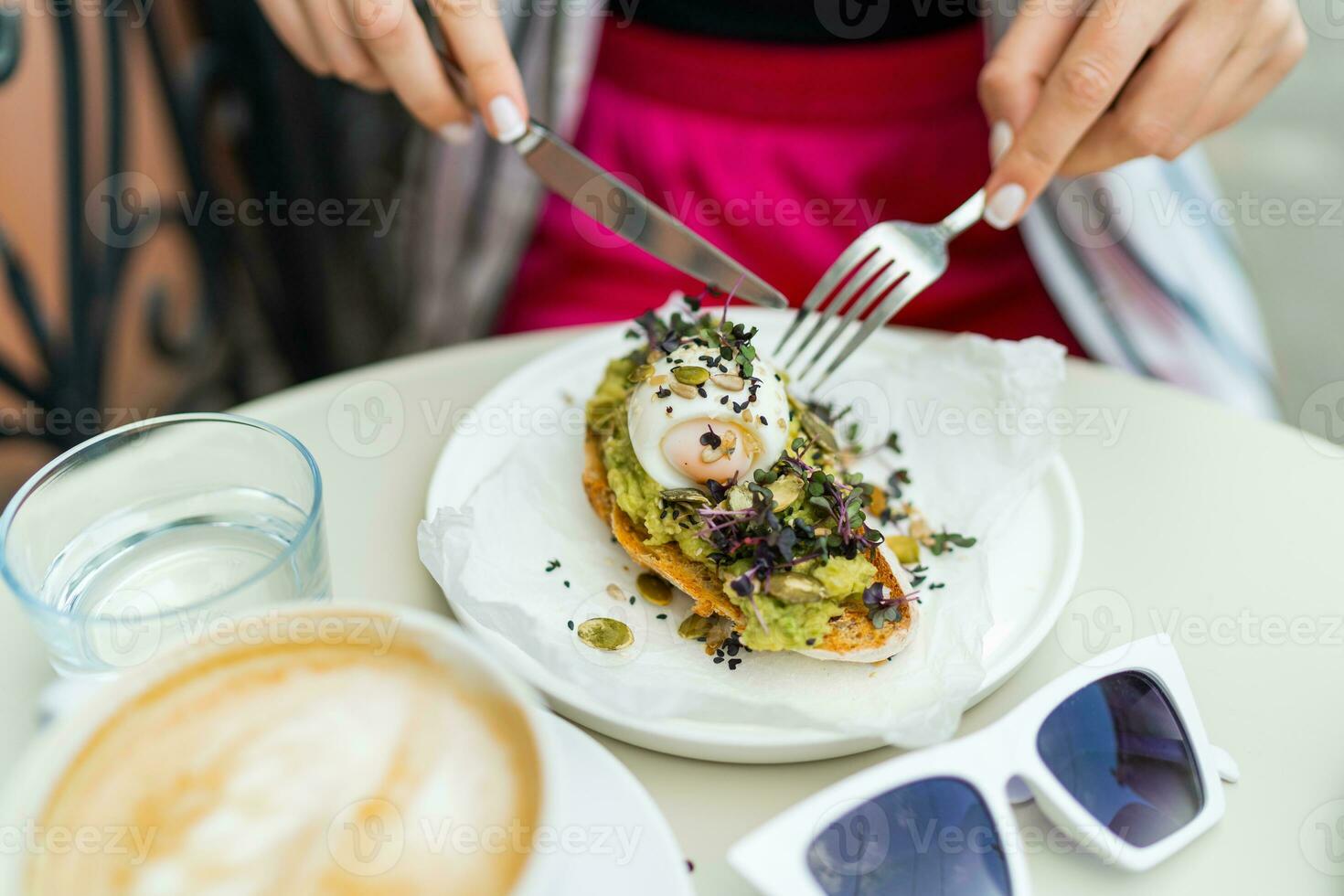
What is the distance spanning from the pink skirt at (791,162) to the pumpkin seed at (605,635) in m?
1.04

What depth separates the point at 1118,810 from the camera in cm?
105

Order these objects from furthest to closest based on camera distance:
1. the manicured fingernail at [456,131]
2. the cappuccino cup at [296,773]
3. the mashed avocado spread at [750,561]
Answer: the manicured fingernail at [456,131], the mashed avocado spread at [750,561], the cappuccino cup at [296,773]

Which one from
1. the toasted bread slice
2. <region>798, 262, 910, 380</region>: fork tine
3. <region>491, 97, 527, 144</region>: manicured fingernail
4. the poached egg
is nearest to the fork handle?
<region>798, 262, 910, 380</region>: fork tine

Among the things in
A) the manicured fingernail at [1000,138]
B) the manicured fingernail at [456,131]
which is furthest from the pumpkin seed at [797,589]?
the manicured fingernail at [456,131]

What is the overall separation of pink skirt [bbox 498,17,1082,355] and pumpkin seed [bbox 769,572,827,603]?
3.55ft

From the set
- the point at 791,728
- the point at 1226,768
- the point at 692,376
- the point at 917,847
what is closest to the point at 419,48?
the point at 692,376

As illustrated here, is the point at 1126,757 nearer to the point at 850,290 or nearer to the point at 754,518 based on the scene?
the point at 754,518

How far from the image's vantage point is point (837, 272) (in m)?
1.49

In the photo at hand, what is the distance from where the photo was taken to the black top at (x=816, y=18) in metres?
2.06

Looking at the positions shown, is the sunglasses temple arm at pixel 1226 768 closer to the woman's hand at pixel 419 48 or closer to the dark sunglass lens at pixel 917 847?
the dark sunglass lens at pixel 917 847

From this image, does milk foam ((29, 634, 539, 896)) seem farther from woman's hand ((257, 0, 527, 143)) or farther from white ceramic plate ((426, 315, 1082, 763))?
woman's hand ((257, 0, 527, 143))

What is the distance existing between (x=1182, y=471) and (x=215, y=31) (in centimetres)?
243

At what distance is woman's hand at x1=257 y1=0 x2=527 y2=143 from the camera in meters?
1.52

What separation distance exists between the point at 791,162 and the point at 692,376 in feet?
3.53
